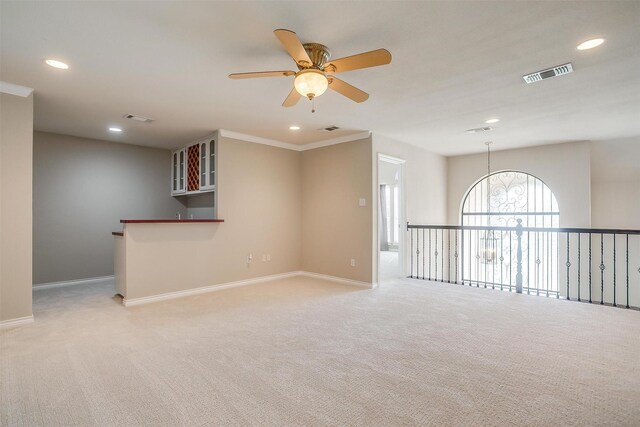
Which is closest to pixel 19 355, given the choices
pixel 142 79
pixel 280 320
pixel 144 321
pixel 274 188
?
pixel 144 321

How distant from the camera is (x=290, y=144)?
5.96m

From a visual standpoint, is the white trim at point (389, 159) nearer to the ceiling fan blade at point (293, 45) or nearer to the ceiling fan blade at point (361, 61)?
the ceiling fan blade at point (361, 61)

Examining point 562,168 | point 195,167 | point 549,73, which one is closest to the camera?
point 549,73

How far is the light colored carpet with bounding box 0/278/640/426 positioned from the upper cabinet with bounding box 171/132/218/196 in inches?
86.9

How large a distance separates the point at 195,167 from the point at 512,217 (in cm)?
673

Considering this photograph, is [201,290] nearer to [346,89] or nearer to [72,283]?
[72,283]

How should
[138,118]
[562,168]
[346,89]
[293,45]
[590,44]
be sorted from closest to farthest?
[293,45], [590,44], [346,89], [138,118], [562,168]

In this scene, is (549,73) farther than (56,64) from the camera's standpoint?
Yes

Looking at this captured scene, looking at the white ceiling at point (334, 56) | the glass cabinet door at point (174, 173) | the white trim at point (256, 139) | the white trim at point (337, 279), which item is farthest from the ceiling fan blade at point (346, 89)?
the glass cabinet door at point (174, 173)

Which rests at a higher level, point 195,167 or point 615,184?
point 195,167

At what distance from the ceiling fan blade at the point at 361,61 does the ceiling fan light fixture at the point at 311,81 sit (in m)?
0.11

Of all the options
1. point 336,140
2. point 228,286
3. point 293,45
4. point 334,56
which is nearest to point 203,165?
point 228,286

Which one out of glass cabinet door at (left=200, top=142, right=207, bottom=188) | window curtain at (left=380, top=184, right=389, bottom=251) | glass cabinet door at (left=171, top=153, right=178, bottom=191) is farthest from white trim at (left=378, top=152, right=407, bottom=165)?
window curtain at (left=380, top=184, right=389, bottom=251)

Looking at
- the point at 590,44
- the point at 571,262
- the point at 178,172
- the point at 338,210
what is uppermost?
the point at 590,44
